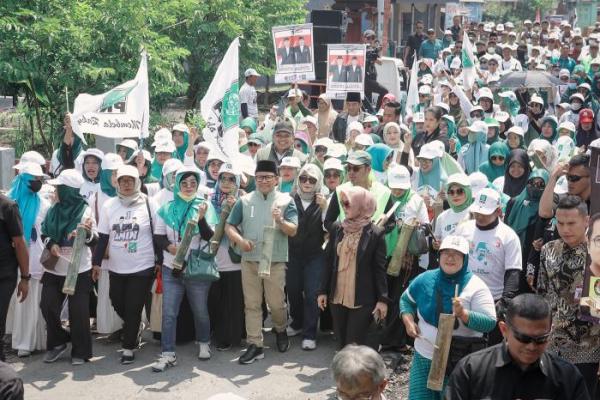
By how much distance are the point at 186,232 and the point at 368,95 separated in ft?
34.5

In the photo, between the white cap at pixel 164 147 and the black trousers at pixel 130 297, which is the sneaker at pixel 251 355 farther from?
the white cap at pixel 164 147

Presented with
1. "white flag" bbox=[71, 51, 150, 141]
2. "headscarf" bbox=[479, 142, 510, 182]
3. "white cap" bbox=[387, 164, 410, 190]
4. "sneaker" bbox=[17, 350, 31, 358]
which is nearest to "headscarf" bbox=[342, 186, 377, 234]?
"white cap" bbox=[387, 164, 410, 190]

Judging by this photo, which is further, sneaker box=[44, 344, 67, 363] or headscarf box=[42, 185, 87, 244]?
sneaker box=[44, 344, 67, 363]

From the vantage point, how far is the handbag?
820cm

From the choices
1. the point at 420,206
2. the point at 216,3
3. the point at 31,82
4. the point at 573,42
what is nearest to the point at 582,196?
the point at 420,206

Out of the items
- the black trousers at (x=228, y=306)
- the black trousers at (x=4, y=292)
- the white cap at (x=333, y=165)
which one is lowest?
the black trousers at (x=228, y=306)

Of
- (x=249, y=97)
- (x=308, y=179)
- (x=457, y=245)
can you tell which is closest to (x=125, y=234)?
(x=308, y=179)

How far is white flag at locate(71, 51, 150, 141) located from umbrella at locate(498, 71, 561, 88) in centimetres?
887

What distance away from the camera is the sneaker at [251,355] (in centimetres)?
836

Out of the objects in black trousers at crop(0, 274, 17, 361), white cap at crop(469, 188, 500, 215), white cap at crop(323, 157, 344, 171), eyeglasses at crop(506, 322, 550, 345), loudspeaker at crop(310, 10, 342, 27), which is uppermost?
loudspeaker at crop(310, 10, 342, 27)

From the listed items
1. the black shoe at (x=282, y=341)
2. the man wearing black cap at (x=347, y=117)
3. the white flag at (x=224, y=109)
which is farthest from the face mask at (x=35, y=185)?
the man wearing black cap at (x=347, y=117)

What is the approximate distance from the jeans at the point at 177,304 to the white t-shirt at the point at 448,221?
86.2 inches

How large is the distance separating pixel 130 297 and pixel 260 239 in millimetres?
1291

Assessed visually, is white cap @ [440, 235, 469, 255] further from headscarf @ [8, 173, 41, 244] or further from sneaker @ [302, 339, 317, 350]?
headscarf @ [8, 173, 41, 244]
